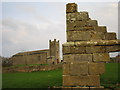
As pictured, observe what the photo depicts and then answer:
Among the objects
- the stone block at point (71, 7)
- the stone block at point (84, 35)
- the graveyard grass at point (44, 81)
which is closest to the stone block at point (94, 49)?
the stone block at point (84, 35)

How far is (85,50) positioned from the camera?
17.9 feet

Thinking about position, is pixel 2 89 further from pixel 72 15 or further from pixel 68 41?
pixel 72 15

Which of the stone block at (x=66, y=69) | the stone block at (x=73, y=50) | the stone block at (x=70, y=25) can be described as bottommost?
the stone block at (x=66, y=69)

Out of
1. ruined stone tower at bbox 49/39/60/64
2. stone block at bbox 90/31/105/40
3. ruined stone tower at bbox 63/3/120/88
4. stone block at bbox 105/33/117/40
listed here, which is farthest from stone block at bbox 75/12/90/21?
ruined stone tower at bbox 49/39/60/64

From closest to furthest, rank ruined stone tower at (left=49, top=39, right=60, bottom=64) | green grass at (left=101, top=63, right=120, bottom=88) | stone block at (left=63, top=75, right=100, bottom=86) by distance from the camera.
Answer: stone block at (left=63, top=75, right=100, bottom=86) < green grass at (left=101, top=63, right=120, bottom=88) < ruined stone tower at (left=49, top=39, right=60, bottom=64)

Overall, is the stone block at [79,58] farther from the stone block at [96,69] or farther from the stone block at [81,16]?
the stone block at [81,16]

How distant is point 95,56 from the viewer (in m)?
5.37

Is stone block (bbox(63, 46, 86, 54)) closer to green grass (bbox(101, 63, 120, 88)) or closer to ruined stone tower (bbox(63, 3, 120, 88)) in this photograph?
ruined stone tower (bbox(63, 3, 120, 88))

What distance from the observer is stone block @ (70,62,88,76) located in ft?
17.4

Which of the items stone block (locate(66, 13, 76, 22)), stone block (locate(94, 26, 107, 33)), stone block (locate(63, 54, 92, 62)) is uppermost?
stone block (locate(66, 13, 76, 22))

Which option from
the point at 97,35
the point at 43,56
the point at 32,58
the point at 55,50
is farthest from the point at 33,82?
the point at 32,58

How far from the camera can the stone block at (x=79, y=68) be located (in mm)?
5316

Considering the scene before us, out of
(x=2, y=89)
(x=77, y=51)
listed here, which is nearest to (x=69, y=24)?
(x=77, y=51)

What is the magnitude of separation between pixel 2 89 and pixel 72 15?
610 centimetres
